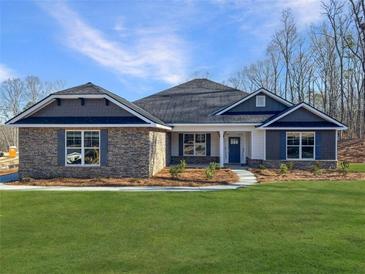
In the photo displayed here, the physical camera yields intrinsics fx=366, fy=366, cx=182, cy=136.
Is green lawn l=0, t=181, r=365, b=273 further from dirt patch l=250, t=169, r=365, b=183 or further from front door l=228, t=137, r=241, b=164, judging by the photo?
front door l=228, t=137, r=241, b=164

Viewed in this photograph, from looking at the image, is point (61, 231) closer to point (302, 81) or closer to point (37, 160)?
point (37, 160)

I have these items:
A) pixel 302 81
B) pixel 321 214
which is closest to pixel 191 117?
pixel 321 214

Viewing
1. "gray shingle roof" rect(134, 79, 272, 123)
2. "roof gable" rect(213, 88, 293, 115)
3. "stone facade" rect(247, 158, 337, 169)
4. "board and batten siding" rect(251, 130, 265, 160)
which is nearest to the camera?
"stone facade" rect(247, 158, 337, 169)

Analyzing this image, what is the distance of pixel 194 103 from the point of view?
2698 centimetres

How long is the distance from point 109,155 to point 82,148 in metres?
1.39

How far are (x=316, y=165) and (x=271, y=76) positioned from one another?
109ft

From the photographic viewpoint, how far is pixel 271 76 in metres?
52.6

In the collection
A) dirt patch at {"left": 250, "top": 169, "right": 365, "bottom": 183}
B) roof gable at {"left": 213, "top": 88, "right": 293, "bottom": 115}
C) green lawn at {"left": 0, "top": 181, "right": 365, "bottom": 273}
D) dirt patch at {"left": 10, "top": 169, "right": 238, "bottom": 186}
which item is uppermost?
roof gable at {"left": 213, "top": 88, "right": 293, "bottom": 115}

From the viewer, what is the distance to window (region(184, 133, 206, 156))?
2520 centimetres

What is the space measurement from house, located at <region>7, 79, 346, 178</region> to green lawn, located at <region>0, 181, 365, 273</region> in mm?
Answer: 4880

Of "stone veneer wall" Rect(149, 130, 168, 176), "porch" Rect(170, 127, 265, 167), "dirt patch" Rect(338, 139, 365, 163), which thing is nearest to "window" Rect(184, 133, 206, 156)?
"porch" Rect(170, 127, 265, 167)

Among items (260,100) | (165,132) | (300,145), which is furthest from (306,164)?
(165,132)

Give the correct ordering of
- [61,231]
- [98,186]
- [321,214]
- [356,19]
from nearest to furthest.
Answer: [61,231], [321,214], [98,186], [356,19]

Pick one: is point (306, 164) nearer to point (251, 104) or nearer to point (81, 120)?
point (251, 104)
